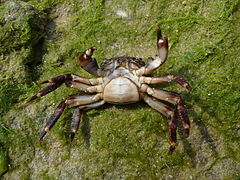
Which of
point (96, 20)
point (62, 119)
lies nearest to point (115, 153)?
point (62, 119)

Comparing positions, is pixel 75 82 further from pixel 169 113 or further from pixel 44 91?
pixel 169 113

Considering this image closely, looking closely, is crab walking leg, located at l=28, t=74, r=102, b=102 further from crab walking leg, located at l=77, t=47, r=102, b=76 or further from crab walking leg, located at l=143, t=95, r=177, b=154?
crab walking leg, located at l=143, t=95, r=177, b=154

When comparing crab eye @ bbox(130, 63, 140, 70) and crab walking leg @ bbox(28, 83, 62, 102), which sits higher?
crab eye @ bbox(130, 63, 140, 70)

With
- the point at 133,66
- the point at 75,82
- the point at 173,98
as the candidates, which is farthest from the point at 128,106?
the point at 75,82

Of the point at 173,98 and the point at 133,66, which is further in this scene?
the point at 133,66

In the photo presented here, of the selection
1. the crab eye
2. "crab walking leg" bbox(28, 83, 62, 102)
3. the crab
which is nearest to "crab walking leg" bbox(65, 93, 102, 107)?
the crab

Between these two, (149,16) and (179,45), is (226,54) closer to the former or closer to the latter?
(179,45)

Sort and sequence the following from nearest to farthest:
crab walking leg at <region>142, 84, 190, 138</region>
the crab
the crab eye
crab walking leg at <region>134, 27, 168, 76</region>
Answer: crab walking leg at <region>142, 84, 190, 138</region>, crab walking leg at <region>134, 27, 168, 76</region>, the crab, the crab eye
